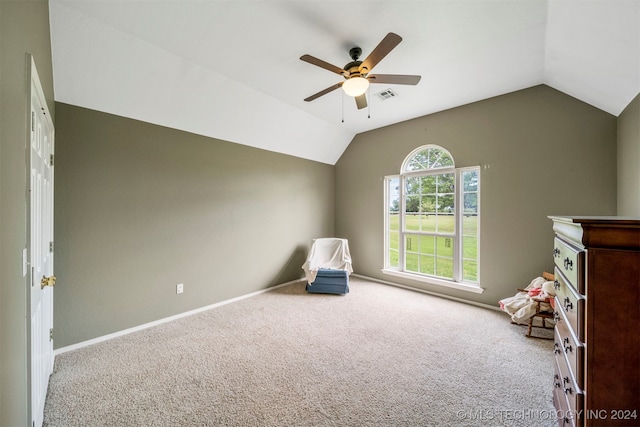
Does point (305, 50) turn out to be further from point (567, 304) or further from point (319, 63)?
point (567, 304)

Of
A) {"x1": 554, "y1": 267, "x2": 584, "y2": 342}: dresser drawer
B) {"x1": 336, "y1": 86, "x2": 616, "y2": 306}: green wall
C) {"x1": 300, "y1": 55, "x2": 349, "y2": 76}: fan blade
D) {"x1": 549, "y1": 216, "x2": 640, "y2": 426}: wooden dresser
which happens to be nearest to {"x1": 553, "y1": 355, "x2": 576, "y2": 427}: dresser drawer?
{"x1": 549, "y1": 216, "x2": 640, "y2": 426}: wooden dresser

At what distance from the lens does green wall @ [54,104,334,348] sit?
7.66 feet

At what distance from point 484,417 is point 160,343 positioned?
285 cm

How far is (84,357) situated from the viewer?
7.22ft

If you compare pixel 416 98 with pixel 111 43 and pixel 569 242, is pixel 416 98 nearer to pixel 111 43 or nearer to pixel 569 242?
pixel 569 242

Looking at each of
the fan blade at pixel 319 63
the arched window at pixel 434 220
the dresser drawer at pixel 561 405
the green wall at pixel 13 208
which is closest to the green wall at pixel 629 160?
the arched window at pixel 434 220

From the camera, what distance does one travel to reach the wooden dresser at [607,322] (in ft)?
3.18

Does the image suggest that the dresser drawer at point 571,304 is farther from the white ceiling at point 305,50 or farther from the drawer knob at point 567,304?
the white ceiling at point 305,50

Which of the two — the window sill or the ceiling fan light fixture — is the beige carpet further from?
the ceiling fan light fixture

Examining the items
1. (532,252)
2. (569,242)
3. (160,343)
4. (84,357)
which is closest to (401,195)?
(532,252)

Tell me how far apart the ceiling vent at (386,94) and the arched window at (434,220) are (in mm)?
1165

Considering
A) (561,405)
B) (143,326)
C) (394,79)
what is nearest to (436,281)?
(561,405)

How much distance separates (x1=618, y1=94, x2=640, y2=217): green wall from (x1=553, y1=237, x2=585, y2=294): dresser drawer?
146 centimetres

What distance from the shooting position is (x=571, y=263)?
1.21 m
